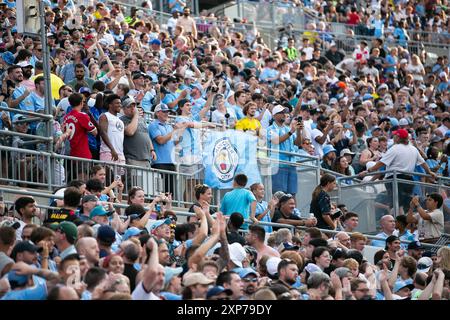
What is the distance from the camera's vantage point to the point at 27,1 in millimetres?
20188

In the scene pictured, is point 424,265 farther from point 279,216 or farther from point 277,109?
point 277,109

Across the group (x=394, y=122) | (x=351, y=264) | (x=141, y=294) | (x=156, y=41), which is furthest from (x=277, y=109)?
(x=141, y=294)

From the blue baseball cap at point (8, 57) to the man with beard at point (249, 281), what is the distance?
32.2ft

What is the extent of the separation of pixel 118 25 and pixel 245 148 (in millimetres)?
8148

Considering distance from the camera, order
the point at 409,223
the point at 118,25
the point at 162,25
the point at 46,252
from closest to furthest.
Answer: the point at 46,252
the point at 409,223
the point at 118,25
the point at 162,25

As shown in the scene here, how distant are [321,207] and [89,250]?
738cm

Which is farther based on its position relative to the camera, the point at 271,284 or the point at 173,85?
the point at 173,85

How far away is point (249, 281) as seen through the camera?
14.7 metres

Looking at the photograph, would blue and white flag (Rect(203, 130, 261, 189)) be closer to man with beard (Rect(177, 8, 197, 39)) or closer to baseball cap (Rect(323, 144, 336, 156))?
baseball cap (Rect(323, 144, 336, 156))

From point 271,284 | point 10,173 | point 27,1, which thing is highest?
point 27,1

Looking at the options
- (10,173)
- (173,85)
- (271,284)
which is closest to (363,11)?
(173,85)

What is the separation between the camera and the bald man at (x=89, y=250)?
1396cm

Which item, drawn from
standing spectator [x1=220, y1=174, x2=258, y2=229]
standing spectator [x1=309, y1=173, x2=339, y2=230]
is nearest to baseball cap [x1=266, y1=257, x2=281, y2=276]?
standing spectator [x1=220, y1=174, x2=258, y2=229]

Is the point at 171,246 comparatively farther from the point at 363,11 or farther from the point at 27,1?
the point at 363,11
